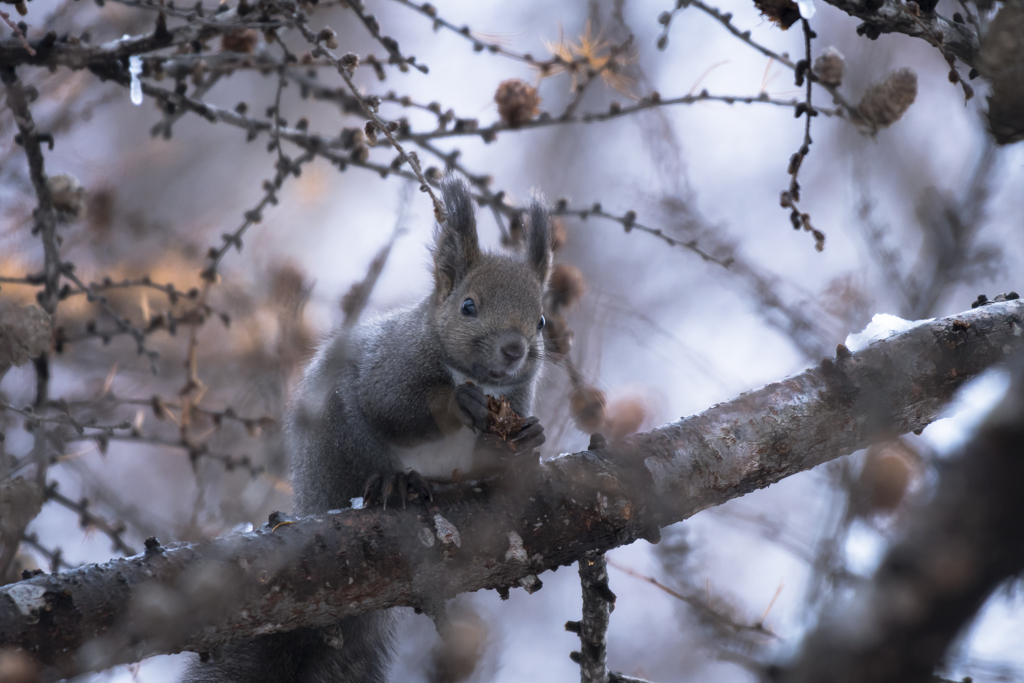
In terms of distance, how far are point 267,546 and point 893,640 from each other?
1.39m

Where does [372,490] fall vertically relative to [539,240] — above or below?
below

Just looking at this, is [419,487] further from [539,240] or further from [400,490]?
[539,240]

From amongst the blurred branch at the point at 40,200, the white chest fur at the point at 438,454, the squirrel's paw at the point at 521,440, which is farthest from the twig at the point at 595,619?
the blurred branch at the point at 40,200

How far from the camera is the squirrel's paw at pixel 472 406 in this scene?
2.42 metres

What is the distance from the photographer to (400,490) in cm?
207

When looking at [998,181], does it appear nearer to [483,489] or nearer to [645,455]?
[645,455]

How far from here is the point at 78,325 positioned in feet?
11.4

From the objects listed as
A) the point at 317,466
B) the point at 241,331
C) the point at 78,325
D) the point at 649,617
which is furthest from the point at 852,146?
the point at 649,617

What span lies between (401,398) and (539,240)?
89 centimetres

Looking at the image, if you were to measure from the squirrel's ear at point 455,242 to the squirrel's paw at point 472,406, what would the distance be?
63 centimetres

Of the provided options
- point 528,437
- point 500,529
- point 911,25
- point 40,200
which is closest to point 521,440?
point 528,437

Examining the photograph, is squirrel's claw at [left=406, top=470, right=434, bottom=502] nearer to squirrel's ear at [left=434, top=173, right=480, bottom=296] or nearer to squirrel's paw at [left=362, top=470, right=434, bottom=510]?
squirrel's paw at [left=362, top=470, right=434, bottom=510]

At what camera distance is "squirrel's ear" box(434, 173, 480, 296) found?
2938 millimetres

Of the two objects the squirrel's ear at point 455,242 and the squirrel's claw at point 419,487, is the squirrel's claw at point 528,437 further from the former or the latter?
the squirrel's ear at point 455,242
